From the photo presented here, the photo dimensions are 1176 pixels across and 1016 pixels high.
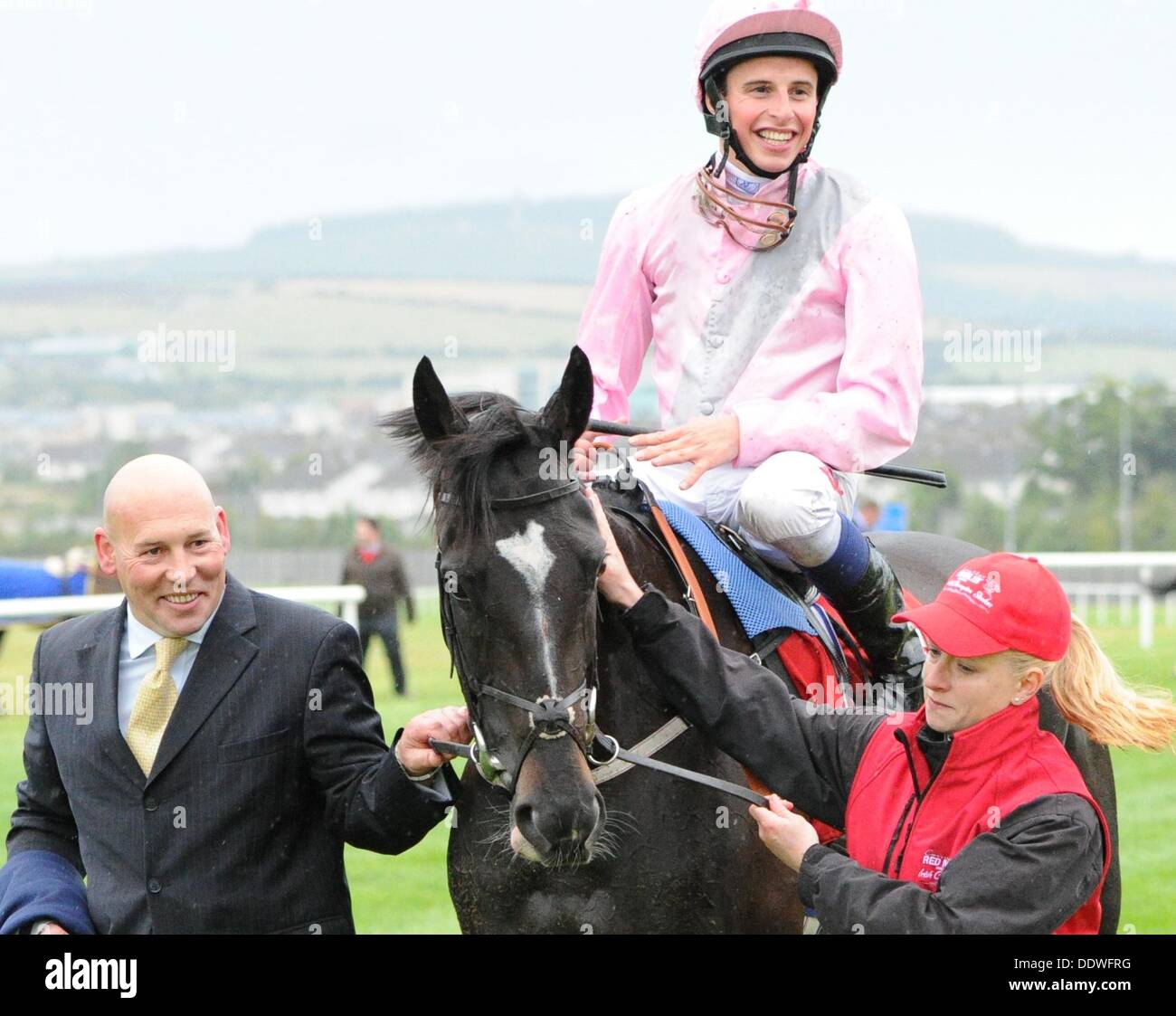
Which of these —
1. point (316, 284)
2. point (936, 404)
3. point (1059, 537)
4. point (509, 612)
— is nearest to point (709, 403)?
point (509, 612)

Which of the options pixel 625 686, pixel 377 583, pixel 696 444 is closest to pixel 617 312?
pixel 696 444

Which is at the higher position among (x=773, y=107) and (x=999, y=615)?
(x=773, y=107)

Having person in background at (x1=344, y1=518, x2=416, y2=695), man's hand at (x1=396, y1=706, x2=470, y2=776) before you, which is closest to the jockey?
man's hand at (x1=396, y1=706, x2=470, y2=776)

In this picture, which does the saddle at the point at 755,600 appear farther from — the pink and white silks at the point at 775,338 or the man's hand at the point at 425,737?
the man's hand at the point at 425,737

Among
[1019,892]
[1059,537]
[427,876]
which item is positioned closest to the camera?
[1019,892]

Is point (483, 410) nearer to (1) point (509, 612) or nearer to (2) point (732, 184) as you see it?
(1) point (509, 612)

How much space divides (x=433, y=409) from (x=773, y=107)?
3.64ft

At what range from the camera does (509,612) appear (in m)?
2.62

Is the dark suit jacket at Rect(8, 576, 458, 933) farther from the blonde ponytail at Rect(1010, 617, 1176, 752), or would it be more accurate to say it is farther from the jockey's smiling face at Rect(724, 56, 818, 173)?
the jockey's smiling face at Rect(724, 56, 818, 173)

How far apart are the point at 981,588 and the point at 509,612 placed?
0.80 metres

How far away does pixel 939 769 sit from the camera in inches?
101

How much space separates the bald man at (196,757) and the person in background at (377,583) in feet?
33.9

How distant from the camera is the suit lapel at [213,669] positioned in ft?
9.16

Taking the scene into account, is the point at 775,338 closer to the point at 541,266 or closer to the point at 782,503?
the point at 782,503
